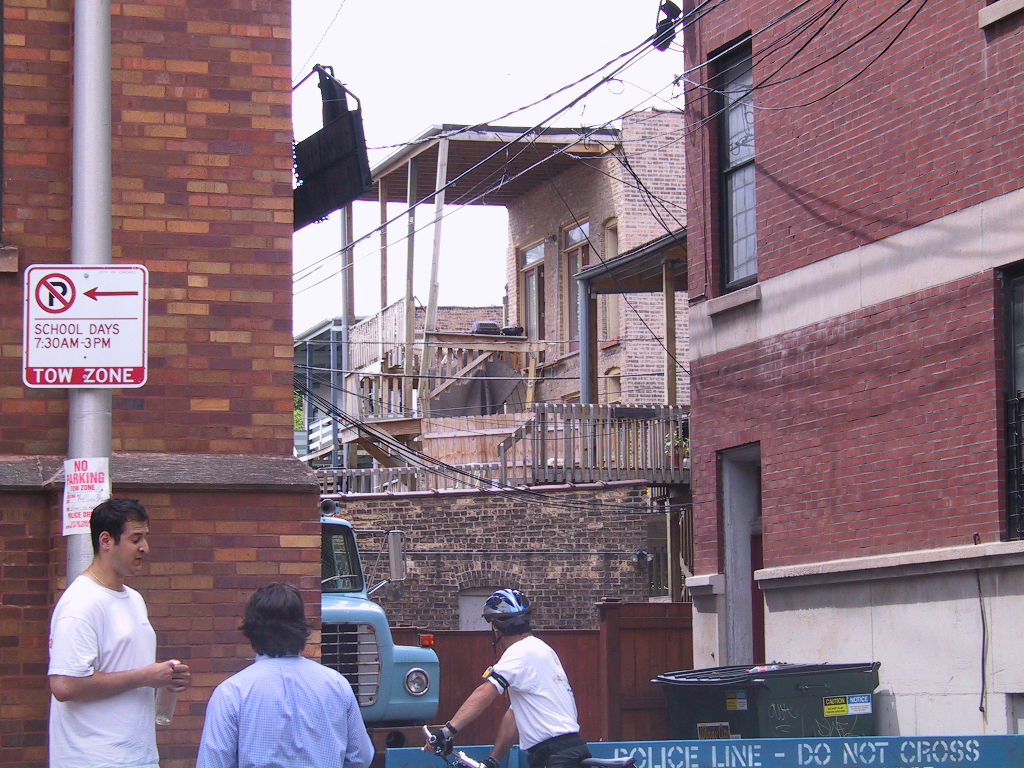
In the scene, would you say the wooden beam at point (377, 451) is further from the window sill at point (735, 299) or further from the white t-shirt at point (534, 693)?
the white t-shirt at point (534, 693)

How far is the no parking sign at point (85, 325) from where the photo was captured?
228 inches

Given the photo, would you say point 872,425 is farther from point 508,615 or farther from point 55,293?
point 55,293

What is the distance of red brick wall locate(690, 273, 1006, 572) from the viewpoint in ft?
34.1

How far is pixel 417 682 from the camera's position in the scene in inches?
498

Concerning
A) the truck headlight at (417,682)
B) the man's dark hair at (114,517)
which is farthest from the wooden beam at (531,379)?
the man's dark hair at (114,517)

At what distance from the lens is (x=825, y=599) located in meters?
12.1

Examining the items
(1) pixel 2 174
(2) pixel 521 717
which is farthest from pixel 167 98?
(2) pixel 521 717

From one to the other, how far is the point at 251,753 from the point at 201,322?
3.70 m

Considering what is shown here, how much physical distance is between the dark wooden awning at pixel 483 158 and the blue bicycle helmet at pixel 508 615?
727 inches

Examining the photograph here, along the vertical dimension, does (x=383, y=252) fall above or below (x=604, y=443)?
above

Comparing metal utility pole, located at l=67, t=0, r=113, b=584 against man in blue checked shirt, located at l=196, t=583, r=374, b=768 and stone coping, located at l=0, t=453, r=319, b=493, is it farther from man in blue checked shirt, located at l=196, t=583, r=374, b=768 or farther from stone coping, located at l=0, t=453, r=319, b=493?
man in blue checked shirt, located at l=196, t=583, r=374, b=768

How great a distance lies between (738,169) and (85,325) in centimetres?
925

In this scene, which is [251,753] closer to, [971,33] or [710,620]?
[971,33]

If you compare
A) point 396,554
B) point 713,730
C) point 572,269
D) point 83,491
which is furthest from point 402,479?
point 83,491
